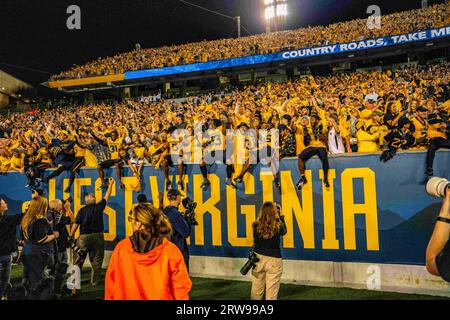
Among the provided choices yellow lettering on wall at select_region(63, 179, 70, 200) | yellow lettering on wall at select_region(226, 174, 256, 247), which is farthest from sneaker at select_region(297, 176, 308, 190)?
yellow lettering on wall at select_region(63, 179, 70, 200)

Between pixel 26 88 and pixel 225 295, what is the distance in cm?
5103

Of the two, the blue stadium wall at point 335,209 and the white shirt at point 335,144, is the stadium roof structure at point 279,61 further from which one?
the blue stadium wall at point 335,209

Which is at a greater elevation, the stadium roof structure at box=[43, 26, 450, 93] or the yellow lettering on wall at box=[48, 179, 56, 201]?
the stadium roof structure at box=[43, 26, 450, 93]

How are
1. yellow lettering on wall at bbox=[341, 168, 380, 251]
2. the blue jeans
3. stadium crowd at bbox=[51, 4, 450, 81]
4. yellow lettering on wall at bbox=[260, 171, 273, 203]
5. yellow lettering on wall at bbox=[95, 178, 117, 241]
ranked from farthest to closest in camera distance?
stadium crowd at bbox=[51, 4, 450, 81], yellow lettering on wall at bbox=[95, 178, 117, 241], yellow lettering on wall at bbox=[260, 171, 273, 203], yellow lettering on wall at bbox=[341, 168, 380, 251], the blue jeans

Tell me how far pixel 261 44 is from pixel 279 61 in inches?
127

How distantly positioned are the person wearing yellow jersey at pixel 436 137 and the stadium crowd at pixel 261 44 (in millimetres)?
26002

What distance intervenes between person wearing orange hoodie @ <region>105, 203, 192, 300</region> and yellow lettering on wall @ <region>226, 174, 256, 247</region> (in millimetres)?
4665

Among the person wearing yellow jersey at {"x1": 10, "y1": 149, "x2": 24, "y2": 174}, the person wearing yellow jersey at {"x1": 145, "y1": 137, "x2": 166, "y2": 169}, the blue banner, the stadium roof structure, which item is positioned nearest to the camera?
the person wearing yellow jersey at {"x1": 145, "y1": 137, "x2": 166, "y2": 169}

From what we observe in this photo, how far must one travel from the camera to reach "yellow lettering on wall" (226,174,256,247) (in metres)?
8.16

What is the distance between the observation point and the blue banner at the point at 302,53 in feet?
96.2

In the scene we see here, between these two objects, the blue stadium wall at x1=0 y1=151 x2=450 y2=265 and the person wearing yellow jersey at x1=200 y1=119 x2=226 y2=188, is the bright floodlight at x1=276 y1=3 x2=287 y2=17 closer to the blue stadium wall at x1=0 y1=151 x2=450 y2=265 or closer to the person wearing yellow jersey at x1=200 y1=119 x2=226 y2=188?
the person wearing yellow jersey at x1=200 y1=119 x2=226 y2=188

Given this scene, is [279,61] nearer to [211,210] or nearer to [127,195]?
[127,195]
